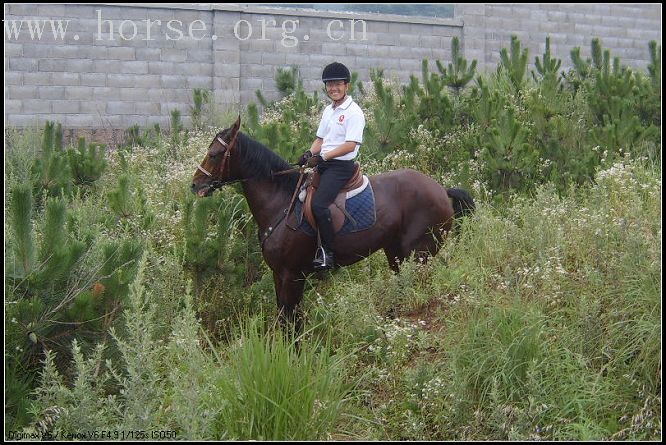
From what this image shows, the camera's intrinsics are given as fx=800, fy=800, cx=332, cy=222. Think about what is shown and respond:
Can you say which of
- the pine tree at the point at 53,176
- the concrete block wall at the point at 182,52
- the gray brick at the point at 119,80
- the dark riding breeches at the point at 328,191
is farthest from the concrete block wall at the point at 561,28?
the dark riding breeches at the point at 328,191

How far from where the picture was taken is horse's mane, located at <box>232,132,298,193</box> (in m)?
6.88

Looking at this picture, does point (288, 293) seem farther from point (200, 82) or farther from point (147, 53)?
point (147, 53)

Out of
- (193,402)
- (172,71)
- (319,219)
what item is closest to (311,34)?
(172,71)

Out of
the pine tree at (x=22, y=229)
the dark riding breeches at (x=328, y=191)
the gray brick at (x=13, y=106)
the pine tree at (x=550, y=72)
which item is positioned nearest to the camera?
the pine tree at (x=22, y=229)

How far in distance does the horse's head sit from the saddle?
0.70 meters

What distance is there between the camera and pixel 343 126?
6.79 metres

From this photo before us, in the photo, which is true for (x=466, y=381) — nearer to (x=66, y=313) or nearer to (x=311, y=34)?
(x=66, y=313)

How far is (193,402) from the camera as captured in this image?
14.6 ft

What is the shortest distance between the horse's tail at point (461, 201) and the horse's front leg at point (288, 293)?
1.81 meters

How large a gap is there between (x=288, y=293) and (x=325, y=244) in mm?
522

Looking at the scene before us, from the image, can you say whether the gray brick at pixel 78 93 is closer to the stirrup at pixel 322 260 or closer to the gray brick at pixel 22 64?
the gray brick at pixel 22 64

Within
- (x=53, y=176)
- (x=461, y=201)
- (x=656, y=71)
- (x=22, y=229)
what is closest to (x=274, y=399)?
(x=22, y=229)

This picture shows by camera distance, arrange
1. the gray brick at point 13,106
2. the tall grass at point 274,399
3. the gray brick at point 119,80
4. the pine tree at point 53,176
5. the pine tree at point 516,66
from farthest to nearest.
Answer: the gray brick at point 119,80
the gray brick at point 13,106
the pine tree at point 516,66
the pine tree at point 53,176
the tall grass at point 274,399

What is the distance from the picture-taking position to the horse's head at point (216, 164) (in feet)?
22.2
